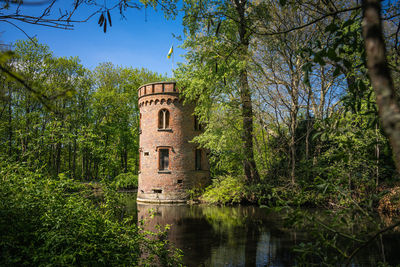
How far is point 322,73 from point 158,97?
9.93m

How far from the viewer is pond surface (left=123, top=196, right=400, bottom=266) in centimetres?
596

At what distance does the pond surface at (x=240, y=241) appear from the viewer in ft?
19.6

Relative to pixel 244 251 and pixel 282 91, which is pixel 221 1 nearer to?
pixel 282 91

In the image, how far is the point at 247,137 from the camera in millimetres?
15250

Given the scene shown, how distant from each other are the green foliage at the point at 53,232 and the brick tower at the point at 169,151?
43.3 feet

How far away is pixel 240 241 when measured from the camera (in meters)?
7.68

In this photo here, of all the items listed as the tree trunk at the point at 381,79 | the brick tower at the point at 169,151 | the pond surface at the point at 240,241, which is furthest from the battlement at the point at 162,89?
the tree trunk at the point at 381,79

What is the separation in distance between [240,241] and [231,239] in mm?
338

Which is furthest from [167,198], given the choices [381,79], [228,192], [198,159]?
[381,79]

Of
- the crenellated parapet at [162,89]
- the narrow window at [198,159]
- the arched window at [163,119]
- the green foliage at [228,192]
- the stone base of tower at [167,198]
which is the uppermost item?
the crenellated parapet at [162,89]

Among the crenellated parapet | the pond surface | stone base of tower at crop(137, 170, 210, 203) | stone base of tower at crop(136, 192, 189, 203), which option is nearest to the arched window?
the crenellated parapet

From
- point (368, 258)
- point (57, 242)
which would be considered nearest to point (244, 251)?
point (368, 258)

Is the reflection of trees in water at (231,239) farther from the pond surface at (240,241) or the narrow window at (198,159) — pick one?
the narrow window at (198,159)

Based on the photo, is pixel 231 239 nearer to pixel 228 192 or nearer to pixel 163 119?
pixel 228 192
